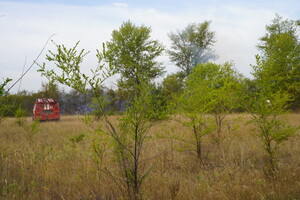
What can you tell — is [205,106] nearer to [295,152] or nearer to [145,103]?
[145,103]

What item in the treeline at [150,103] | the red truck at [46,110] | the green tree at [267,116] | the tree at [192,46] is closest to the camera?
the treeline at [150,103]

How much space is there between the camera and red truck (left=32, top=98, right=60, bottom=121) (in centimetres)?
1443

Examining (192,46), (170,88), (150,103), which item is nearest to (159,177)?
(150,103)

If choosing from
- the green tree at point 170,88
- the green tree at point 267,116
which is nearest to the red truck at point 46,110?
the green tree at point 170,88

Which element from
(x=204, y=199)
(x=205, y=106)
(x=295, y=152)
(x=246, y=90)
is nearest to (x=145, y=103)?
(x=204, y=199)

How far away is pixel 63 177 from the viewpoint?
396cm

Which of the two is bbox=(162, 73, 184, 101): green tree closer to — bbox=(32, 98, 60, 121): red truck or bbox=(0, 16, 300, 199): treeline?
bbox=(0, 16, 300, 199): treeline

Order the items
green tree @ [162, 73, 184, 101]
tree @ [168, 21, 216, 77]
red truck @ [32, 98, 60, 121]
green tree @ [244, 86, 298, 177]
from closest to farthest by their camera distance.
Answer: green tree @ [244, 86, 298, 177] < green tree @ [162, 73, 184, 101] < red truck @ [32, 98, 60, 121] < tree @ [168, 21, 216, 77]

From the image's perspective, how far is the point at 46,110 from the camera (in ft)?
48.5

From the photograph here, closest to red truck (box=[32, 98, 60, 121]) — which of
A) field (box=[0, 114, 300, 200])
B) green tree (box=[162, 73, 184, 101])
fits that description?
green tree (box=[162, 73, 184, 101])

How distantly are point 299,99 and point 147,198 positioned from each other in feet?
72.4

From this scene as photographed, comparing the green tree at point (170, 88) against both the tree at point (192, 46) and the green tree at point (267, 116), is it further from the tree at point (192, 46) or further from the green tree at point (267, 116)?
the tree at point (192, 46)

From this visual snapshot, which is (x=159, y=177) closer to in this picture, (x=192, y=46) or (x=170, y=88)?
(x=170, y=88)

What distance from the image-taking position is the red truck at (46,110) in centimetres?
1443
